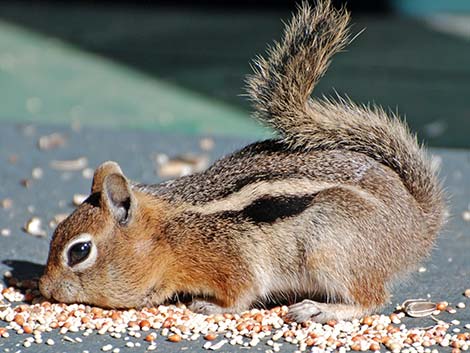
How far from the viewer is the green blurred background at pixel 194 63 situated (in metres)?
7.82

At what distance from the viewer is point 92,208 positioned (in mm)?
3979

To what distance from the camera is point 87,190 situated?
5.54 metres

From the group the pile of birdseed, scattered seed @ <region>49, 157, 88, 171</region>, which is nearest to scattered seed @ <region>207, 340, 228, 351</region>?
the pile of birdseed

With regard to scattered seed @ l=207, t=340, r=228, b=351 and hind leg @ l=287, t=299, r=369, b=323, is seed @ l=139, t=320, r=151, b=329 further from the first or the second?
hind leg @ l=287, t=299, r=369, b=323

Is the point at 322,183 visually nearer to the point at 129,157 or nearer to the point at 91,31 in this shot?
the point at 129,157

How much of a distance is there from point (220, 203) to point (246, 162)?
207 millimetres

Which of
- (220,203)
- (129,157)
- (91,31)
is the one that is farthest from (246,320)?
(91,31)

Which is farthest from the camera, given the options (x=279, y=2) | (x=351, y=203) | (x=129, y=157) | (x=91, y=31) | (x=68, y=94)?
(x=279, y=2)

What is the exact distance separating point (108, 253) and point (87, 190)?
1615mm

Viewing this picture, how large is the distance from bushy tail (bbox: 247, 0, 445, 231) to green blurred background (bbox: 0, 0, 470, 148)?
245cm

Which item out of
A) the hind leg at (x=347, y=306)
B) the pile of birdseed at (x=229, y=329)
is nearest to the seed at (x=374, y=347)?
the pile of birdseed at (x=229, y=329)

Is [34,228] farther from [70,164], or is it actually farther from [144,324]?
[144,324]

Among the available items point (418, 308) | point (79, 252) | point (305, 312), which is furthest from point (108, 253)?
point (418, 308)

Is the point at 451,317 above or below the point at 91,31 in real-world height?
below
